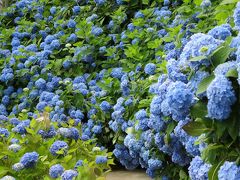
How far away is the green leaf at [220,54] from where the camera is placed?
197 centimetres

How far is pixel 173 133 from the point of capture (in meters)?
3.14

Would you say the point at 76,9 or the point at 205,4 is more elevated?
the point at 205,4

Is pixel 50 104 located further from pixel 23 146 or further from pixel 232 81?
pixel 232 81

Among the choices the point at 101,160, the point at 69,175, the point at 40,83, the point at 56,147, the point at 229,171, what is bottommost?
the point at 40,83

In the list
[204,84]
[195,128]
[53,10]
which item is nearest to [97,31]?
[53,10]

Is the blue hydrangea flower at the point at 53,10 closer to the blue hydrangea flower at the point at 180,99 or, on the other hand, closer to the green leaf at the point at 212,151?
the blue hydrangea flower at the point at 180,99

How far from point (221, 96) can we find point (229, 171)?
0.25 meters

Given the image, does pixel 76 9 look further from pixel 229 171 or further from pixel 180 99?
pixel 229 171

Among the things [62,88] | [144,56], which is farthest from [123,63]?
[62,88]

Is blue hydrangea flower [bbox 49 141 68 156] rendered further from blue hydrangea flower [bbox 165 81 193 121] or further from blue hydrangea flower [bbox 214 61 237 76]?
blue hydrangea flower [bbox 214 61 237 76]

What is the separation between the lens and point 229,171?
5.89 feet

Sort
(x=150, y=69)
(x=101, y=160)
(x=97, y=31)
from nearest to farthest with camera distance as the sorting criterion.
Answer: (x=101, y=160)
(x=150, y=69)
(x=97, y=31)

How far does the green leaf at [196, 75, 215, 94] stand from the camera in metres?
1.94

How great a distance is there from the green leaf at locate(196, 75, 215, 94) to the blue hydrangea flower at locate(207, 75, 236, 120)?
12 centimetres
